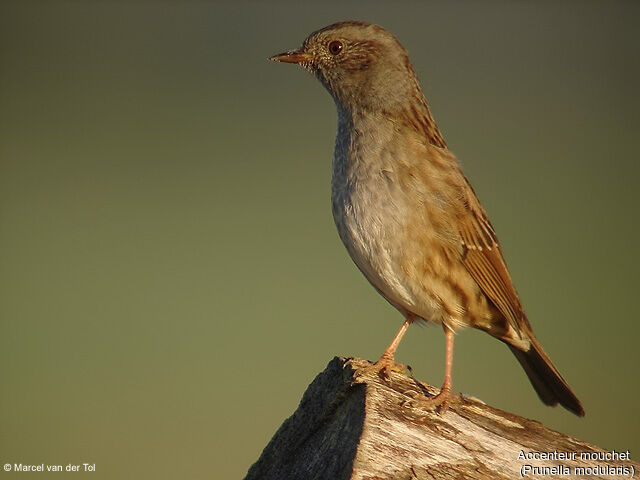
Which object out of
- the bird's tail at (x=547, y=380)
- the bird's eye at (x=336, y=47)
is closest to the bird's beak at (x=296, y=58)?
the bird's eye at (x=336, y=47)

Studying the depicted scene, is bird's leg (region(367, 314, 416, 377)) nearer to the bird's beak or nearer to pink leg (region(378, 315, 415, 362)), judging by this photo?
pink leg (region(378, 315, 415, 362))

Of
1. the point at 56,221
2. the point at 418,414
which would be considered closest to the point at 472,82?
the point at 56,221

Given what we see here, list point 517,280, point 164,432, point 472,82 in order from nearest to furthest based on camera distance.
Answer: point 164,432
point 517,280
point 472,82

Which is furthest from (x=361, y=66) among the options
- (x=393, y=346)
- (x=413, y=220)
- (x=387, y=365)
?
(x=387, y=365)

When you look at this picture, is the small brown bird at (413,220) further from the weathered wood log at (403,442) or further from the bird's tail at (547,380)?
the weathered wood log at (403,442)

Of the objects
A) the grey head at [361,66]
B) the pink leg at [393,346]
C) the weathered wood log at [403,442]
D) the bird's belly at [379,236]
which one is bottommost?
the weathered wood log at [403,442]

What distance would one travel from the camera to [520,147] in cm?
1454

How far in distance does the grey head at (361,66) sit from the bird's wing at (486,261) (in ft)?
2.37

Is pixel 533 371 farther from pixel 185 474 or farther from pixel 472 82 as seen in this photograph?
pixel 472 82

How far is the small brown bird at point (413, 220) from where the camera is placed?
16.9 ft

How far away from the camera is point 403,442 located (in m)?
3.57

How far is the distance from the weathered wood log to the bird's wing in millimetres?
1020

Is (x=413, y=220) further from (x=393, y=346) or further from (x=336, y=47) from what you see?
(x=336, y=47)

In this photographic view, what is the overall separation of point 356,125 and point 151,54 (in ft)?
43.3
